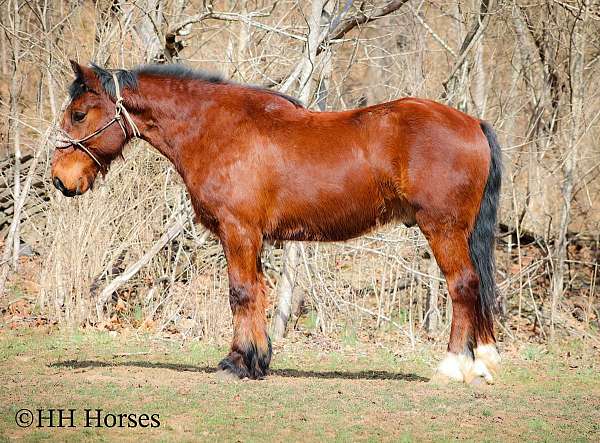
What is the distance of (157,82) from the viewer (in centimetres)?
692

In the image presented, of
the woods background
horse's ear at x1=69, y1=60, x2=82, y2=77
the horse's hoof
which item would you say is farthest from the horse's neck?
the woods background

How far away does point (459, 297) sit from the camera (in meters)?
6.41

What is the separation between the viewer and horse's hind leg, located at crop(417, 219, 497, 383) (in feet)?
21.0

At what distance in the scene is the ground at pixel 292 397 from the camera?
16.9 ft

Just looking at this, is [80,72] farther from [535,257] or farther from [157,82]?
[535,257]

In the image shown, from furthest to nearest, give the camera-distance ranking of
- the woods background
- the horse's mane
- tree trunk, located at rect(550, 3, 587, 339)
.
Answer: tree trunk, located at rect(550, 3, 587, 339) < the woods background < the horse's mane

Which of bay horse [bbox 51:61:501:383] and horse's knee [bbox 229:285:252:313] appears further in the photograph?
horse's knee [bbox 229:285:252:313]

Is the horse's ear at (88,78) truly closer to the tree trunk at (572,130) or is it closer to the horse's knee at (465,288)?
the horse's knee at (465,288)

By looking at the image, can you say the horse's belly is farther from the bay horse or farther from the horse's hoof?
the horse's hoof

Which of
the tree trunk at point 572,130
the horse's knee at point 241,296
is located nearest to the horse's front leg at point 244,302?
the horse's knee at point 241,296

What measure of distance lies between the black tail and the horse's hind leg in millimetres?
Answer: 121

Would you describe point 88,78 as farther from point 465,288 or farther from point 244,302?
point 465,288

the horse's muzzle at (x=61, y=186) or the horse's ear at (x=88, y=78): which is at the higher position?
the horse's ear at (x=88, y=78)

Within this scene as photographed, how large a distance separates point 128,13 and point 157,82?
3.19 meters
